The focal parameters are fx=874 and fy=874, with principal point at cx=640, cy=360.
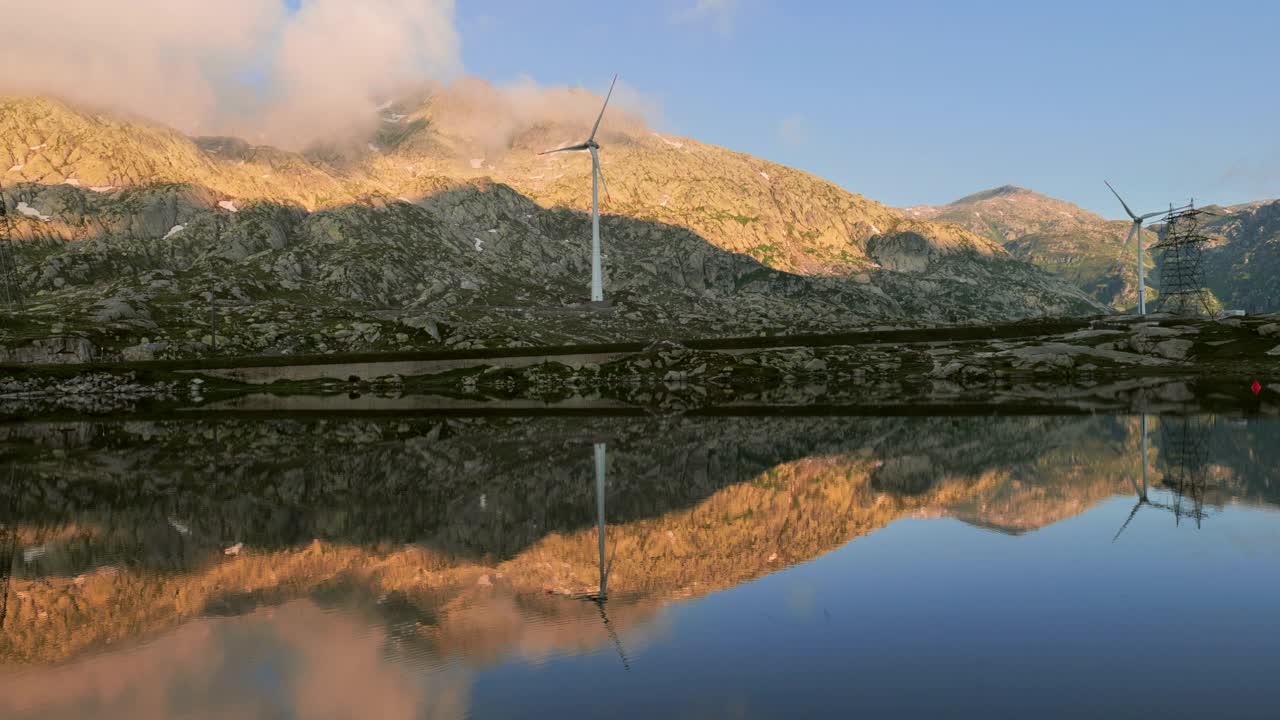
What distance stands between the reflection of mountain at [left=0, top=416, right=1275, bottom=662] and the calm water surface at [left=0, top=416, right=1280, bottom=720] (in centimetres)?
18

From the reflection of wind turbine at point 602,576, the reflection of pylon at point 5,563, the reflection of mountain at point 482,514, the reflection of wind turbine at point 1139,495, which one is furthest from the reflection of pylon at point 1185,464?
the reflection of pylon at point 5,563

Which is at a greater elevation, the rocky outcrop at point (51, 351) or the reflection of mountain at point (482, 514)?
the rocky outcrop at point (51, 351)

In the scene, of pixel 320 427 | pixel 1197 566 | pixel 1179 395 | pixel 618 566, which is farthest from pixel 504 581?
pixel 1179 395

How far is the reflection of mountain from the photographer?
74.0 feet

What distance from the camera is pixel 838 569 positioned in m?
25.2

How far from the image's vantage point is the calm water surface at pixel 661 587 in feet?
53.3

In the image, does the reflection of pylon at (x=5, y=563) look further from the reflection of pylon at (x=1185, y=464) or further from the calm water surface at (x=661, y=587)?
the reflection of pylon at (x=1185, y=464)

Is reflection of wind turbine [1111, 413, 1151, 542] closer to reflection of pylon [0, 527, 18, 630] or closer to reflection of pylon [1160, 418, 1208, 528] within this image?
reflection of pylon [1160, 418, 1208, 528]

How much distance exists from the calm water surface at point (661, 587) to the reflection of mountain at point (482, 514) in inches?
7.3

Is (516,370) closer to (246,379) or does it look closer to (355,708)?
(246,379)

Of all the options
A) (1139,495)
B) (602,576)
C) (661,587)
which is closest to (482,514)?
(602,576)

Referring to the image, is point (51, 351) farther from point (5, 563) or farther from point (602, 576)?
point (602, 576)

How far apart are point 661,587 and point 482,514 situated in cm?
1303

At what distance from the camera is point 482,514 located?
34625mm
